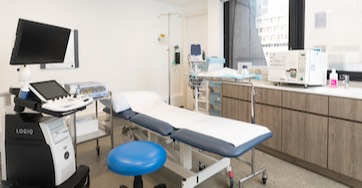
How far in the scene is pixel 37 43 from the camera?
77.4 inches

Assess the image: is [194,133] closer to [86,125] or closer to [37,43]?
[86,125]

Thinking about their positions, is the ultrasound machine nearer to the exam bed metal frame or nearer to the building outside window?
the exam bed metal frame

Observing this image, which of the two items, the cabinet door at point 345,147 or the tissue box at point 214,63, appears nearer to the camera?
the cabinet door at point 345,147

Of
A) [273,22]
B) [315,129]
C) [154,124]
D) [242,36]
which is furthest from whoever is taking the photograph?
[242,36]

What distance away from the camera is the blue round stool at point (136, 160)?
5.00 feet

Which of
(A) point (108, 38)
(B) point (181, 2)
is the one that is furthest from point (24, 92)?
(B) point (181, 2)

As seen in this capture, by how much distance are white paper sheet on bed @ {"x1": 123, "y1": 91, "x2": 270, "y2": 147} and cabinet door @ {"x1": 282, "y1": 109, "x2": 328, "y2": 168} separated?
0.71 metres

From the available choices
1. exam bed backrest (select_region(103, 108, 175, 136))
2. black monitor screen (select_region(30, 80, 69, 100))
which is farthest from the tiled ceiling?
black monitor screen (select_region(30, 80, 69, 100))

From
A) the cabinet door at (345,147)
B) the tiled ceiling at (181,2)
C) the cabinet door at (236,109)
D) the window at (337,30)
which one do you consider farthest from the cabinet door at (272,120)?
the tiled ceiling at (181,2)

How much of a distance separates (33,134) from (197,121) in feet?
4.54

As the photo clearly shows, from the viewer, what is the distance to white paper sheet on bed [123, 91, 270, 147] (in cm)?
185

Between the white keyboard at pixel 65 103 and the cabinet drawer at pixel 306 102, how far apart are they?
204 cm

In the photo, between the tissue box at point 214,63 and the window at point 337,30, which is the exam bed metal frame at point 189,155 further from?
the tissue box at point 214,63

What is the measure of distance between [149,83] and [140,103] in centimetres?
203
